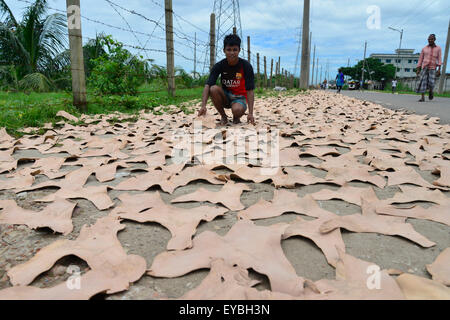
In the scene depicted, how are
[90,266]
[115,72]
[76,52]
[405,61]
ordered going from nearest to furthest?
1. [90,266]
2. [76,52]
3. [115,72]
4. [405,61]

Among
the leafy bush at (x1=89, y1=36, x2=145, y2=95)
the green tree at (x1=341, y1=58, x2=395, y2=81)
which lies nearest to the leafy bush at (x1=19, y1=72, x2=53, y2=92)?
the leafy bush at (x1=89, y1=36, x2=145, y2=95)

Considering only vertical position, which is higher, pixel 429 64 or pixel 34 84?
pixel 429 64

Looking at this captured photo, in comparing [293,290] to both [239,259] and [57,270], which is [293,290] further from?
[57,270]

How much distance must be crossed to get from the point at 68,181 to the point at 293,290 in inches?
45.2

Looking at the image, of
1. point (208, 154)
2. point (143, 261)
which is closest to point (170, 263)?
point (143, 261)

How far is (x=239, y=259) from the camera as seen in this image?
0.79 metres

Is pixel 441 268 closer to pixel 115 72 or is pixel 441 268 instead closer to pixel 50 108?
pixel 50 108

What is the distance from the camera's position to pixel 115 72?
470 cm

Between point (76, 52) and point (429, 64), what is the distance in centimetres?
694

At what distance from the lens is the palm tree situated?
952 centimetres

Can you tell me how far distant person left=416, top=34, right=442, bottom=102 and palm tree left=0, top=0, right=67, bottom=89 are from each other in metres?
9.90

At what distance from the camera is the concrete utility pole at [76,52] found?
350cm

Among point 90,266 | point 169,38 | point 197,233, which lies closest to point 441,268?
point 197,233

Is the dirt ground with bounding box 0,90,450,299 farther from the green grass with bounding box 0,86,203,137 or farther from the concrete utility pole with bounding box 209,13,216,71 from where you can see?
the concrete utility pole with bounding box 209,13,216,71
